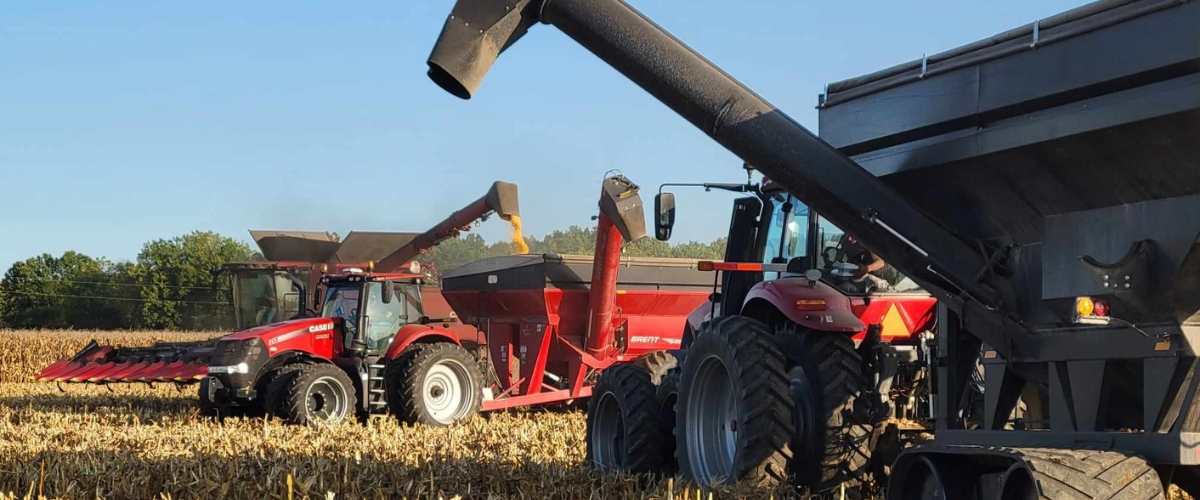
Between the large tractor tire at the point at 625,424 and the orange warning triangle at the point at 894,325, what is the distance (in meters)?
1.65

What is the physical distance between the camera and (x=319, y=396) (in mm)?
12578

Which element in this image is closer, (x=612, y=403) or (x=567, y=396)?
(x=612, y=403)

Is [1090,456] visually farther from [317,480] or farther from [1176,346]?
[317,480]

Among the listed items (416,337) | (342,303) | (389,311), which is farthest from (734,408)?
(342,303)

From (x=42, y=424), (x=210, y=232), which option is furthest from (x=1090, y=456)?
(x=210, y=232)

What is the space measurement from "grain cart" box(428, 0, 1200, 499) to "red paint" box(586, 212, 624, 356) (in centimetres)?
701

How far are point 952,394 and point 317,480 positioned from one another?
11.0 ft

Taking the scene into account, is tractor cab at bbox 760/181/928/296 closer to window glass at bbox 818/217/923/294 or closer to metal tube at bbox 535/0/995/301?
window glass at bbox 818/217/923/294

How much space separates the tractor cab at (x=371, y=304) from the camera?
1341 centimetres

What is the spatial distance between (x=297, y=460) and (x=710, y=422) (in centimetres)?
272

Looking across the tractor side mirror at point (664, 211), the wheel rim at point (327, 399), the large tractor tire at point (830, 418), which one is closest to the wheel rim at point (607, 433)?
the tractor side mirror at point (664, 211)

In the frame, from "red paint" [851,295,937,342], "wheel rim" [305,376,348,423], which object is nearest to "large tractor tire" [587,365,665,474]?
"red paint" [851,295,937,342]

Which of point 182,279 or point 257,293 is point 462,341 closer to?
point 257,293

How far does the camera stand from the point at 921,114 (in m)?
4.87
